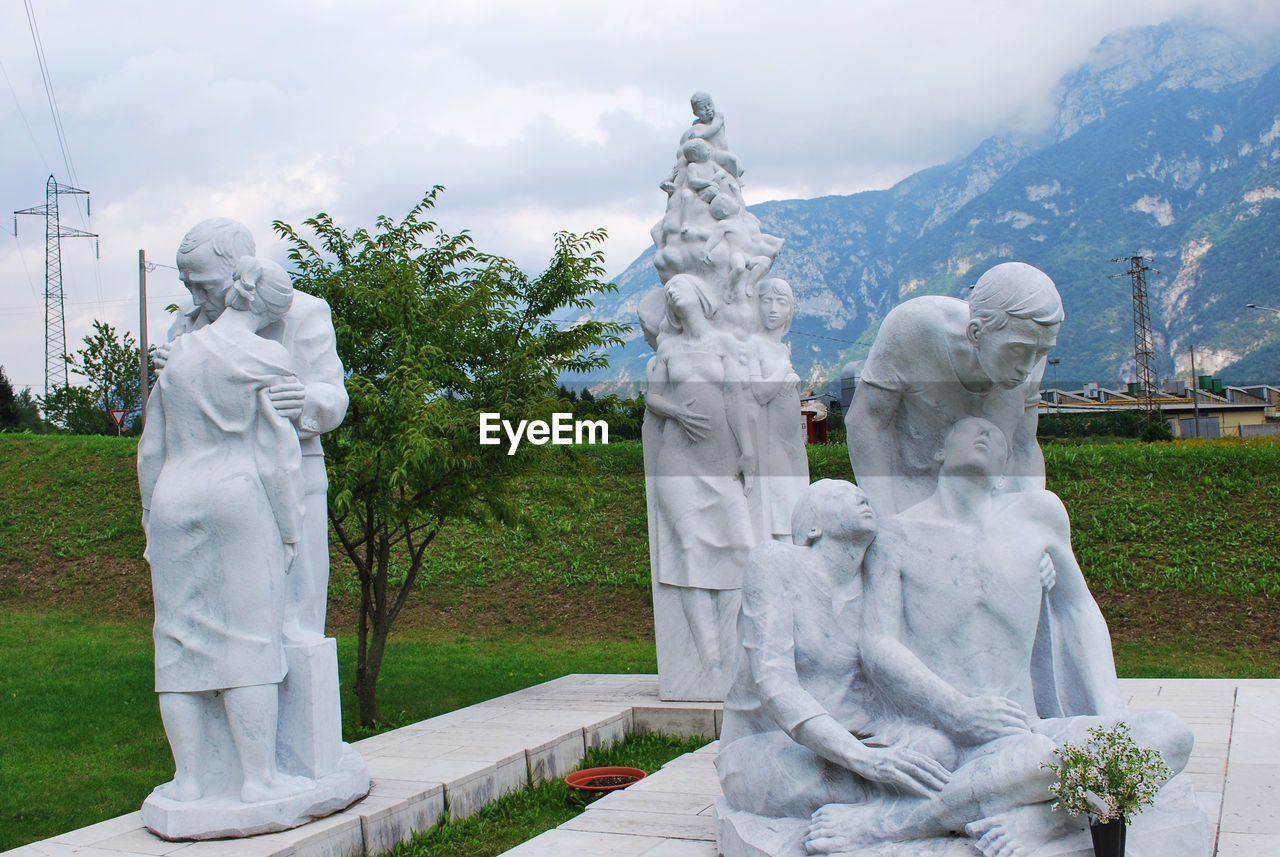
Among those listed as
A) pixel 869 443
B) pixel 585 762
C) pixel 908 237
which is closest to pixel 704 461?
pixel 585 762

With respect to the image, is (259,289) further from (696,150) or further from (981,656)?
(696,150)

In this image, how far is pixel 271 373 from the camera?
4250mm

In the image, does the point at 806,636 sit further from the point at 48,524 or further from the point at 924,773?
the point at 48,524

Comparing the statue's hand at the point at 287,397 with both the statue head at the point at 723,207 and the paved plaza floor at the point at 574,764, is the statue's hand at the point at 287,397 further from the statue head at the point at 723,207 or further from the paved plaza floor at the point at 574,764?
the statue head at the point at 723,207

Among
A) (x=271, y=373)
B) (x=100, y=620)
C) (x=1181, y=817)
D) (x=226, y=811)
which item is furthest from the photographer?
(x=100, y=620)

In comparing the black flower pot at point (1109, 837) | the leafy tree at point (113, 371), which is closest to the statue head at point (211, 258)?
the black flower pot at point (1109, 837)

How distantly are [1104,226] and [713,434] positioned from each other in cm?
9381

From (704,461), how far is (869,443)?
2.97m

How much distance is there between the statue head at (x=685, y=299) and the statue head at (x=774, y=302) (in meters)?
0.36

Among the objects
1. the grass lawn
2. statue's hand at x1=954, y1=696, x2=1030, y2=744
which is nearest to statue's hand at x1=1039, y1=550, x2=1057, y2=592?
statue's hand at x1=954, y1=696, x2=1030, y2=744

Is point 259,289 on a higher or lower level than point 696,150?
lower

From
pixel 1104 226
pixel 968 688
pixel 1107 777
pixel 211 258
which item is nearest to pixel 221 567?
pixel 211 258

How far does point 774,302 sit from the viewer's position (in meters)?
6.82

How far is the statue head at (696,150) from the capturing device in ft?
23.3
